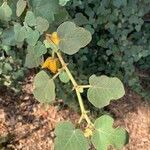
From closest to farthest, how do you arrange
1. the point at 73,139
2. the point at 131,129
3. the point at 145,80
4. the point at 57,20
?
1. the point at 73,139
2. the point at 57,20
3. the point at 131,129
4. the point at 145,80

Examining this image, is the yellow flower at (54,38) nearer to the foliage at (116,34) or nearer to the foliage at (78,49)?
the foliage at (78,49)

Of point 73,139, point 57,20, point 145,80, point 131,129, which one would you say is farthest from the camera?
point 145,80

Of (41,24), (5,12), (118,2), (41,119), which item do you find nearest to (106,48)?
(118,2)

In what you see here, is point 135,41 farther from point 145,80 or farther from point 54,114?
point 54,114

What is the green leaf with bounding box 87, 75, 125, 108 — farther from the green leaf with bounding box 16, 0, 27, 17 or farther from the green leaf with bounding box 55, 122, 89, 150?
the green leaf with bounding box 16, 0, 27, 17

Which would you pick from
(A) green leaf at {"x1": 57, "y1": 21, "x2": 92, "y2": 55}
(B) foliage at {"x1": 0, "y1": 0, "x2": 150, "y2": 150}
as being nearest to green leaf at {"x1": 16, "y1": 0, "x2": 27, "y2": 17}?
(B) foliage at {"x1": 0, "y1": 0, "x2": 150, "y2": 150}

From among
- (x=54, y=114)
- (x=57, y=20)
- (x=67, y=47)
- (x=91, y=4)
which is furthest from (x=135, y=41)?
(x=67, y=47)

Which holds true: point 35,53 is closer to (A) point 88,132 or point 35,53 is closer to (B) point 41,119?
(A) point 88,132
